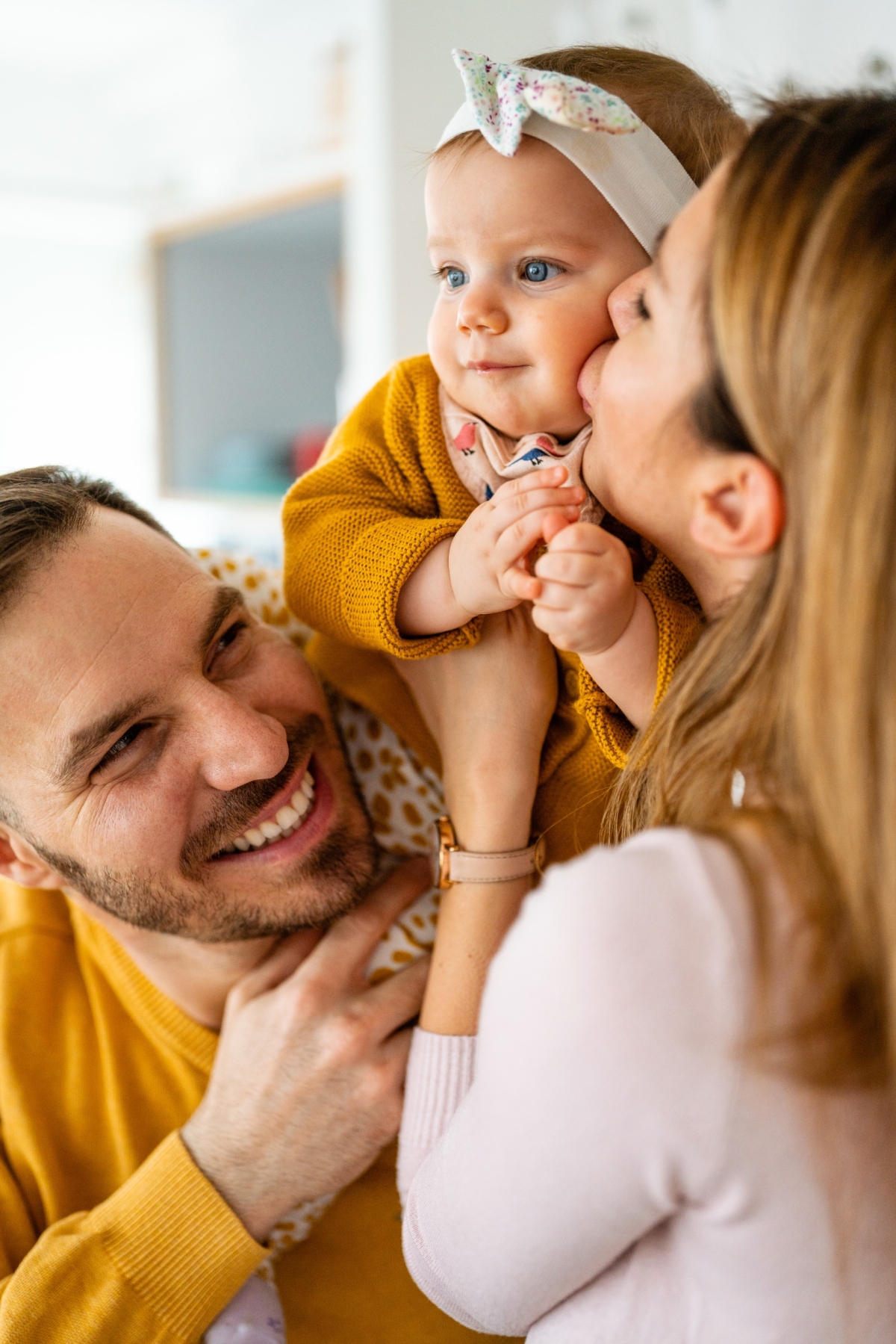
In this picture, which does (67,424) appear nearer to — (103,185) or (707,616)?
(103,185)

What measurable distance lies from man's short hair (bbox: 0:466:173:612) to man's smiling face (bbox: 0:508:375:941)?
0.6 inches

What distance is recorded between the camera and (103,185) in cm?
452

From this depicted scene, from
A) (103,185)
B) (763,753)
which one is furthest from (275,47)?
(763,753)

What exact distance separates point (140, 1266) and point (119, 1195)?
8cm

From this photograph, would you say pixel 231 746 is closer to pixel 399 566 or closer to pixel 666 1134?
pixel 399 566

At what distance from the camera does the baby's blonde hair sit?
1.08 metres

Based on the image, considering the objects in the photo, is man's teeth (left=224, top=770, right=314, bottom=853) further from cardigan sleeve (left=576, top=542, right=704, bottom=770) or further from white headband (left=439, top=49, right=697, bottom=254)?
white headband (left=439, top=49, right=697, bottom=254)

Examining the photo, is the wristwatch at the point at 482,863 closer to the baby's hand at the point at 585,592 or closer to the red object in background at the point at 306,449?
the baby's hand at the point at 585,592

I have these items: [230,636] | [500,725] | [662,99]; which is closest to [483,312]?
[662,99]

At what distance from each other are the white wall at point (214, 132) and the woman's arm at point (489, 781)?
4.81 feet

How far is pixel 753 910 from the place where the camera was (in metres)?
0.70

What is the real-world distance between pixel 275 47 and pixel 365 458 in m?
3.24

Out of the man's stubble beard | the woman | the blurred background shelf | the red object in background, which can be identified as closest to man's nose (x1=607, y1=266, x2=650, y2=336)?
the woman

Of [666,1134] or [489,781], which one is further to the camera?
[489,781]
